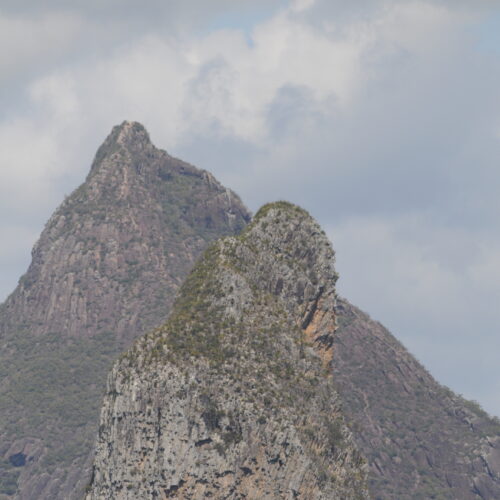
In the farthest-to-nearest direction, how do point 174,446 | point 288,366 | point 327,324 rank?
point 327,324 < point 288,366 < point 174,446

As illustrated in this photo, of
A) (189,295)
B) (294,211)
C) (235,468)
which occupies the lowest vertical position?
(235,468)

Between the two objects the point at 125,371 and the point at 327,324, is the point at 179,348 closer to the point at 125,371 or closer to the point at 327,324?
the point at 125,371

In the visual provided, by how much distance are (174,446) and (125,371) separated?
10753mm

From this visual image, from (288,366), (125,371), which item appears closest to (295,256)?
(288,366)

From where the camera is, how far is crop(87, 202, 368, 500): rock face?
164 meters

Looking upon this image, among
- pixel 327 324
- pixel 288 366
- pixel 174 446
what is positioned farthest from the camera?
pixel 327 324

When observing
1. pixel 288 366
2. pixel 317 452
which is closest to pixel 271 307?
pixel 288 366

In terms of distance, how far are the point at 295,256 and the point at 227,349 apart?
23889 millimetres

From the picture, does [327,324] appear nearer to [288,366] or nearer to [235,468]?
[288,366]

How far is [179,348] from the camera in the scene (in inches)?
6698

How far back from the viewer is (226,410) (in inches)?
A: 6531

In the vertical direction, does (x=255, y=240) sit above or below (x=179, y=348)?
above

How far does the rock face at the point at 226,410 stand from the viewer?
164 metres

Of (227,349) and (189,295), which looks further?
(189,295)
